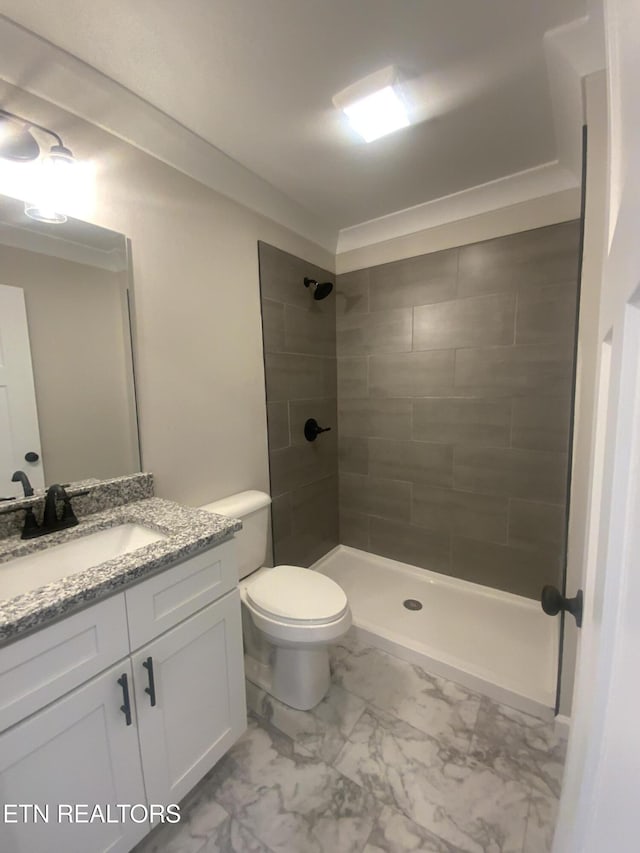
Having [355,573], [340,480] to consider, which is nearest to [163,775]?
[355,573]

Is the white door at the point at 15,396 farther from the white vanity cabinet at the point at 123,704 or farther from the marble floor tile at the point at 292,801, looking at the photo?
the marble floor tile at the point at 292,801

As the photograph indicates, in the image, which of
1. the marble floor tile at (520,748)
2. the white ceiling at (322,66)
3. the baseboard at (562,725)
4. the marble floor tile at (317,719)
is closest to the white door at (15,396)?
the white ceiling at (322,66)

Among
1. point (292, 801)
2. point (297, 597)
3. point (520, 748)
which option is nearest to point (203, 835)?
point (292, 801)

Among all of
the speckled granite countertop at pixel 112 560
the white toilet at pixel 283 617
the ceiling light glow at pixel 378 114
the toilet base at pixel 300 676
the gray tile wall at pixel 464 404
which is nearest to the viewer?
the speckled granite countertop at pixel 112 560

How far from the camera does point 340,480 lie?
263cm

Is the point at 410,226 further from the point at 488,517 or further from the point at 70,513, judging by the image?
the point at 70,513

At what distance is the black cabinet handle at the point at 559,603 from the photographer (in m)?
0.64

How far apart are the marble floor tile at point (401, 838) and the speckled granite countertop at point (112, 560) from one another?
38.9 inches

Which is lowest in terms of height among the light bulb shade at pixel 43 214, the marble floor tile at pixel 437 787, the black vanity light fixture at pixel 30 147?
→ the marble floor tile at pixel 437 787

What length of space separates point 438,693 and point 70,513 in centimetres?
164

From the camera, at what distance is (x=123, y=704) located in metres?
0.90

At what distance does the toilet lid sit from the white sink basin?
54 centimetres

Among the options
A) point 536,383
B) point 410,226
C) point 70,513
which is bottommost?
point 70,513

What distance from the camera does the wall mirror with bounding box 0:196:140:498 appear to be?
1.14 meters
